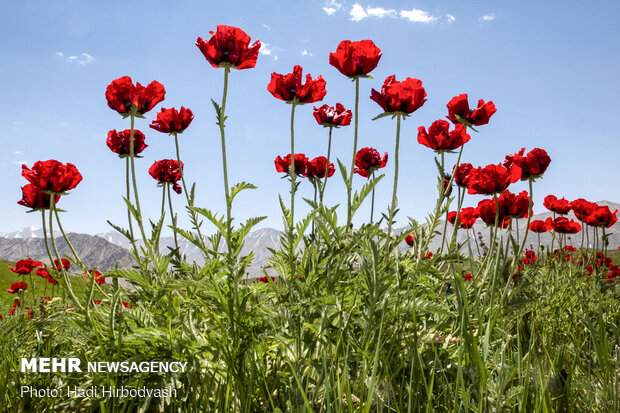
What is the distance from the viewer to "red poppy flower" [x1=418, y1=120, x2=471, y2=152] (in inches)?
119

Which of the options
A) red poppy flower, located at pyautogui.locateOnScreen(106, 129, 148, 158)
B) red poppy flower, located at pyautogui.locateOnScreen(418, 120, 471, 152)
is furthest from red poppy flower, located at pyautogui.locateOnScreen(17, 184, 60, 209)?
red poppy flower, located at pyautogui.locateOnScreen(418, 120, 471, 152)

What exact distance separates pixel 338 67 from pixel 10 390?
2.43m

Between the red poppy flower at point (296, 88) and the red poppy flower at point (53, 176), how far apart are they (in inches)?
55.1

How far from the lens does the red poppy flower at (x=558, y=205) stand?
685 cm

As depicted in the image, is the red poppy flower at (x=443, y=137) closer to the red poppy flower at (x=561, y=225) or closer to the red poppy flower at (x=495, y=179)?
the red poppy flower at (x=495, y=179)

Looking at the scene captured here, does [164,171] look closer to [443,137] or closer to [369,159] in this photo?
[369,159]

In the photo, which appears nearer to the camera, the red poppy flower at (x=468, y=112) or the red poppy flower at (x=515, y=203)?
the red poppy flower at (x=468, y=112)

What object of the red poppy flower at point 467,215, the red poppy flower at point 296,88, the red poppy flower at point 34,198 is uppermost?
the red poppy flower at point 296,88

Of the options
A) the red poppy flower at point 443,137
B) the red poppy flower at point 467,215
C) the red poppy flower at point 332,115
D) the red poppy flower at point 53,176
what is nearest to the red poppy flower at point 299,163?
the red poppy flower at point 332,115

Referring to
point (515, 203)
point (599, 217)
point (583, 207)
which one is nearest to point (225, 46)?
point (515, 203)

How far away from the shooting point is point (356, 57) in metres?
2.69

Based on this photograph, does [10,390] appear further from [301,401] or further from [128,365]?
[301,401]

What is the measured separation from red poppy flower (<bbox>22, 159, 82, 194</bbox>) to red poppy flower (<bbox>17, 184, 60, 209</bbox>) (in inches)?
6.2

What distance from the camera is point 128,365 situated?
6.74 feet
